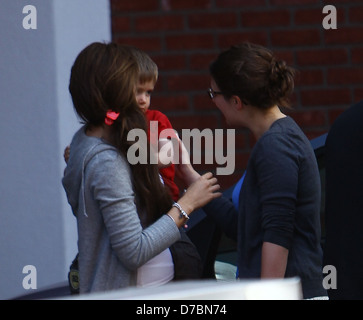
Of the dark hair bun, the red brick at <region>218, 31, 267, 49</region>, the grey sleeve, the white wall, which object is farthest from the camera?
the red brick at <region>218, 31, 267, 49</region>

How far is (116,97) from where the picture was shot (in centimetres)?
272

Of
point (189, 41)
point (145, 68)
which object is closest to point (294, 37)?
point (189, 41)

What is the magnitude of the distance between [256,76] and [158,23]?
2.96m

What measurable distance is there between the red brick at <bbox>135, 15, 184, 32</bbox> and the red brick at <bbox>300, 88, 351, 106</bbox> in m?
0.93

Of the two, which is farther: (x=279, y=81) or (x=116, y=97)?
(x=279, y=81)

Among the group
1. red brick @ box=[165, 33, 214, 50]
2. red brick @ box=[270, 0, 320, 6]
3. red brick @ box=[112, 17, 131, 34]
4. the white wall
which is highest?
red brick @ box=[270, 0, 320, 6]

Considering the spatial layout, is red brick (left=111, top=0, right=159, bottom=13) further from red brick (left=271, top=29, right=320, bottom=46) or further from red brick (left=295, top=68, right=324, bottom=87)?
red brick (left=295, top=68, right=324, bottom=87)

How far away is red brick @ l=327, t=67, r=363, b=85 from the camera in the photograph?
6.01 meters

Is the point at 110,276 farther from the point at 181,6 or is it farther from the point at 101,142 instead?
the point at 181,6

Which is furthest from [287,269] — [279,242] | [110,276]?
[110,276]

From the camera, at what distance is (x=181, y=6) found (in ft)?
19.2

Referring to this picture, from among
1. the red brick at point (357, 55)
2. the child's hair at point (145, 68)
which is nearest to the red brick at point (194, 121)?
the red brick at point (357, 55)

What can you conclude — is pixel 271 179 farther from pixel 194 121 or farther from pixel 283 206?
pixel 194 121

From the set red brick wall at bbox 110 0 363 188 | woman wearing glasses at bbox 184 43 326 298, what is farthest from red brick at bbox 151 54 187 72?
woman wearing glasses at bbox 184 43 326 298
